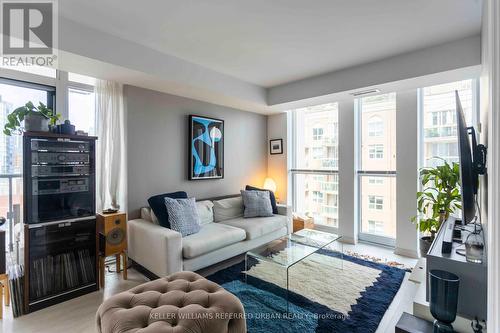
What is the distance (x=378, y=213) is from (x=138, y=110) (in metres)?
3.83

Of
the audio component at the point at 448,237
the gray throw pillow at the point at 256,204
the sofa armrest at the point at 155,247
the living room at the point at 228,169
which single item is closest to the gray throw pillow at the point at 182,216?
the living room at the point at 228,169

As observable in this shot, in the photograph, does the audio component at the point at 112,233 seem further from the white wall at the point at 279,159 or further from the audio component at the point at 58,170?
the white wall at the point at 279,159

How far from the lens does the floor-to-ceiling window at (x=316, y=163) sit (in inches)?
171

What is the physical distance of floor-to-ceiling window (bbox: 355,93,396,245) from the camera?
3674 millimetres

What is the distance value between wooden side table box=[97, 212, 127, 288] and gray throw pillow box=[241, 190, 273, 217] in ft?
5.65

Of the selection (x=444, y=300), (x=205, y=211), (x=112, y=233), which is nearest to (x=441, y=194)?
(x=444, y=300)

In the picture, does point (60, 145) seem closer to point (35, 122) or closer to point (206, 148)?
point (35, 122)

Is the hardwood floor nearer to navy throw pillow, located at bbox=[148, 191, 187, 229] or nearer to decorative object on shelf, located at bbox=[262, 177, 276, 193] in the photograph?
navy throw pillow, located at bbox=[148, 191, 187, 229]

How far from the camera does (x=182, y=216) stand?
2871 millimetres

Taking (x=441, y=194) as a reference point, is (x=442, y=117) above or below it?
above

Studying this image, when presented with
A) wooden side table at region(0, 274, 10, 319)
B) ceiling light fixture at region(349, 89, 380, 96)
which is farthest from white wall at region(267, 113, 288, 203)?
wooden side table at region(0, 274, 10, 319)

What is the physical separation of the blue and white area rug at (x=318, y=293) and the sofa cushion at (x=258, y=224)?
0.47 metres

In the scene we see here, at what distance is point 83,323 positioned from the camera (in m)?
2.01

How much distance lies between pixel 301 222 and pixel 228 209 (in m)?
1.37
